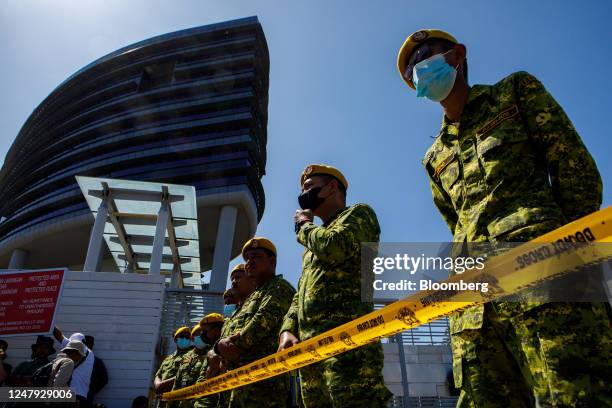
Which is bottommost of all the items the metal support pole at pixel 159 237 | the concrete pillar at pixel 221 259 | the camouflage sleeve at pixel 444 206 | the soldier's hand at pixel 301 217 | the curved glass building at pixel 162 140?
the camouflage sleeve at pixel 444 206

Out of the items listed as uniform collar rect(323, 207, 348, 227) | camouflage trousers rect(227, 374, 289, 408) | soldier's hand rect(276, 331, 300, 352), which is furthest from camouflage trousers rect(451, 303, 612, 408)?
camouflage trousers rect(227, 374, 289, 408)

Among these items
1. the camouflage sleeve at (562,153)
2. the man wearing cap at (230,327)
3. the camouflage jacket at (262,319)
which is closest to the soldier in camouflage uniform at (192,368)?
the man wearing cap at (230,327)

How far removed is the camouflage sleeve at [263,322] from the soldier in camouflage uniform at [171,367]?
11.5ft

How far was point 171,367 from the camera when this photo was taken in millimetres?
6570

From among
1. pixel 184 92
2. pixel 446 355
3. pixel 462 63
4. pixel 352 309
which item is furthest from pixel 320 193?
pixel 184 92

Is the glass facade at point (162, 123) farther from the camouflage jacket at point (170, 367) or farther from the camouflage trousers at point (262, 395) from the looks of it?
the camouflage trousers at point (262, 395)

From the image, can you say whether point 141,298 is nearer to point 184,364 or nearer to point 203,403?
point 184,364

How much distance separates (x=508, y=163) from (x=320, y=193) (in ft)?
4.46

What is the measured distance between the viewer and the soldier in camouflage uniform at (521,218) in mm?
1128

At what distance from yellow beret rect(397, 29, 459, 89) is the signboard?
886cm

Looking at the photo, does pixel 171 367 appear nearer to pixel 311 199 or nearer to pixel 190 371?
pixel 190 371

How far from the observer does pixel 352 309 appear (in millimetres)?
2293

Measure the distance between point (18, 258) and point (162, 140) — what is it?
1660 cm

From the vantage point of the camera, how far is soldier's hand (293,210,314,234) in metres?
2.50
